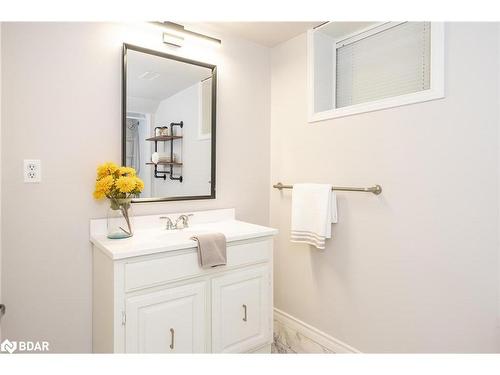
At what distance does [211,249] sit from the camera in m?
1.49

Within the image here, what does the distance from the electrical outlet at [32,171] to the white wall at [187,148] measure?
0.56 metres

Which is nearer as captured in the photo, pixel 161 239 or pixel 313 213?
pixel 161 239

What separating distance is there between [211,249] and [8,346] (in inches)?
41.3

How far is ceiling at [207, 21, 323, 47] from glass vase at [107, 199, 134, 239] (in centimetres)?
129

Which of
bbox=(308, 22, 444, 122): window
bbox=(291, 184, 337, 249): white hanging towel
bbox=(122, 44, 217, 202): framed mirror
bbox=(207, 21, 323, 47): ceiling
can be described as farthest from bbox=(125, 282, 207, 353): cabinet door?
bbox=(207, 21, 323, 47): ceiling

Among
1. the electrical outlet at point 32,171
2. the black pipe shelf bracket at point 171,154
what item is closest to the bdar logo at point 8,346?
the electrical outlet at point 32,171

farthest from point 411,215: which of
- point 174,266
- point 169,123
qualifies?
point 169,123

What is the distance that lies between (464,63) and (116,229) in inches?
72.8

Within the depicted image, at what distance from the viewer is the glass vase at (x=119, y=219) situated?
152 centimetres

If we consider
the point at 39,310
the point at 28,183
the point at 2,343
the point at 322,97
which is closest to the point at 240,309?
the point at 39,310

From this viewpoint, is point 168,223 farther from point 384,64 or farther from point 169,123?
point 384,64

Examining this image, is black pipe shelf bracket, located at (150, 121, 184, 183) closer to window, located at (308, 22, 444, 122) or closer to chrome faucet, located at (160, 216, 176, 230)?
chrome faucet, located at (160, 216, 176, 230)

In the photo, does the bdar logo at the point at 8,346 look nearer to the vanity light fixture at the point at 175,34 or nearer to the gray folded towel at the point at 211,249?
the gray folded towel at the point at 211,249

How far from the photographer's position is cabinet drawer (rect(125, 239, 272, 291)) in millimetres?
1314
